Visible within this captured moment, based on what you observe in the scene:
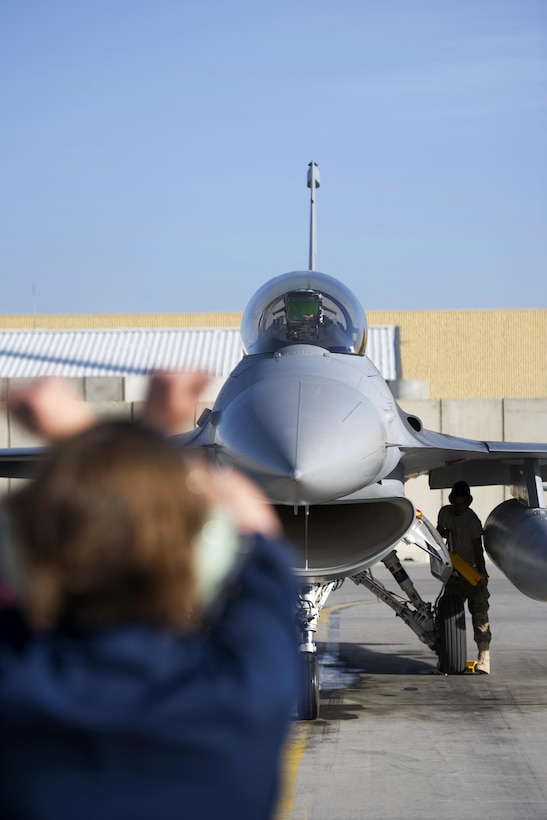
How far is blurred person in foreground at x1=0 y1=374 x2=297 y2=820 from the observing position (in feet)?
4.46

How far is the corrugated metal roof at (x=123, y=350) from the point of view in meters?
28.8

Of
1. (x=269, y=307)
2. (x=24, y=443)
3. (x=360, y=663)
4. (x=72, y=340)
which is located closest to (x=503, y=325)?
(x=72, y=340)

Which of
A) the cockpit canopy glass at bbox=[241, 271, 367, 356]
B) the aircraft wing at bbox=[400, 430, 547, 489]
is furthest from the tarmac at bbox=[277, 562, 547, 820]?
the cockpit canopy glass at bbox=[241, 271, 367, 356]

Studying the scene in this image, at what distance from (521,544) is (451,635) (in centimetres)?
151

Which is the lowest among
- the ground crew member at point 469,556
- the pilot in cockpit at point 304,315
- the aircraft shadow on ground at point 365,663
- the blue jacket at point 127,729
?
the aircraft shadow on ground at point 365,663

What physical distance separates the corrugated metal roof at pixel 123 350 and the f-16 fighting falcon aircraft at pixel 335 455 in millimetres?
18181

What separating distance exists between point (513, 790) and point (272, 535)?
197 inches

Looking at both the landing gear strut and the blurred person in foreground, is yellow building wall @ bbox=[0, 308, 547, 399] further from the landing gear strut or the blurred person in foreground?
the blurred person in foreground

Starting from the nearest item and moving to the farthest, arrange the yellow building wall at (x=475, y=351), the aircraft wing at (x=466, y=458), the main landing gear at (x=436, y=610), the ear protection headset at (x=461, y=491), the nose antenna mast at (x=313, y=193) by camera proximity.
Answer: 1. the aircraft wing at (x=466, y=458)
2. the main landing gear at (x=436, y=610)
3. the ear protection headset at (x=461, y=491)
4. the nose antenna mast at (x=313, y=193)
5. the yellow building wall at (x=475, y=351)

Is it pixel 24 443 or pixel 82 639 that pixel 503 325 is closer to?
pixel 24 443

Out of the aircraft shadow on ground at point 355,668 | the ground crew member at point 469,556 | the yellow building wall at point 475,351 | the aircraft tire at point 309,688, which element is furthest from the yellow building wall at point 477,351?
the aircraft tire at point 309,688

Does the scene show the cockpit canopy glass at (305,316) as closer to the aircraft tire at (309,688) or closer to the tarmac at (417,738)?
the aircraft tire at (309,688)

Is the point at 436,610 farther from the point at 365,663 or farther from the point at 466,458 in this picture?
the point at 466,458

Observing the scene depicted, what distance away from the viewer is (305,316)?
820 cm
